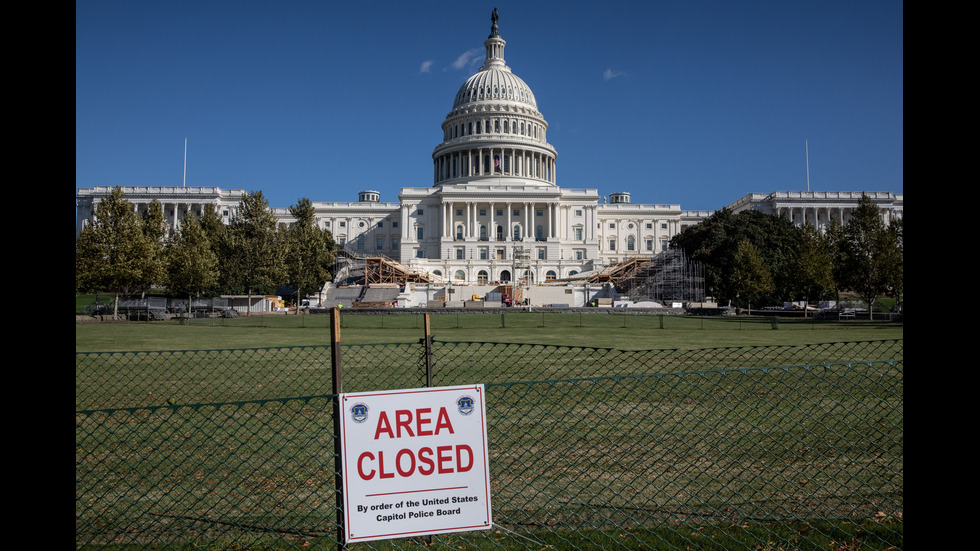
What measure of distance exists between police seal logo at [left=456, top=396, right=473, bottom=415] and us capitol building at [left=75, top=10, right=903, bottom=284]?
9447 cm

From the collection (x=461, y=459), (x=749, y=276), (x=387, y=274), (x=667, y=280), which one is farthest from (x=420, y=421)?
(x=387, y=274)

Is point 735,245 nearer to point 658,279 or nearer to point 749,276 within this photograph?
point 658,279

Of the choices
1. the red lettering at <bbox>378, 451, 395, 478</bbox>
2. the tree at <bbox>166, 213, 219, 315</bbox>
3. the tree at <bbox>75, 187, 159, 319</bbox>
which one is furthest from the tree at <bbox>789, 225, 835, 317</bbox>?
the red lettering at <bbox>378, 451, 395, 478</bbox>

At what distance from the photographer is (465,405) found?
4629mm

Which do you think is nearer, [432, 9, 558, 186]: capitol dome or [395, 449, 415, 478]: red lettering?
[395, 449, 415, 478]: red lettering

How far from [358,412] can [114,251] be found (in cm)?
4495

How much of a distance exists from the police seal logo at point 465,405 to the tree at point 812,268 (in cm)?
5199

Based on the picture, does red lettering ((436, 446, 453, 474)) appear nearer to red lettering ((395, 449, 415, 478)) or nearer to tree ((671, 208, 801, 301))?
red lettering ((395, 449, 415, 478))

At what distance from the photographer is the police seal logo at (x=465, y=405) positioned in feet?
15.1

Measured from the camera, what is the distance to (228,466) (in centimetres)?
778

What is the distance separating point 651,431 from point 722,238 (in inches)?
2682

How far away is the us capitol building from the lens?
109m
